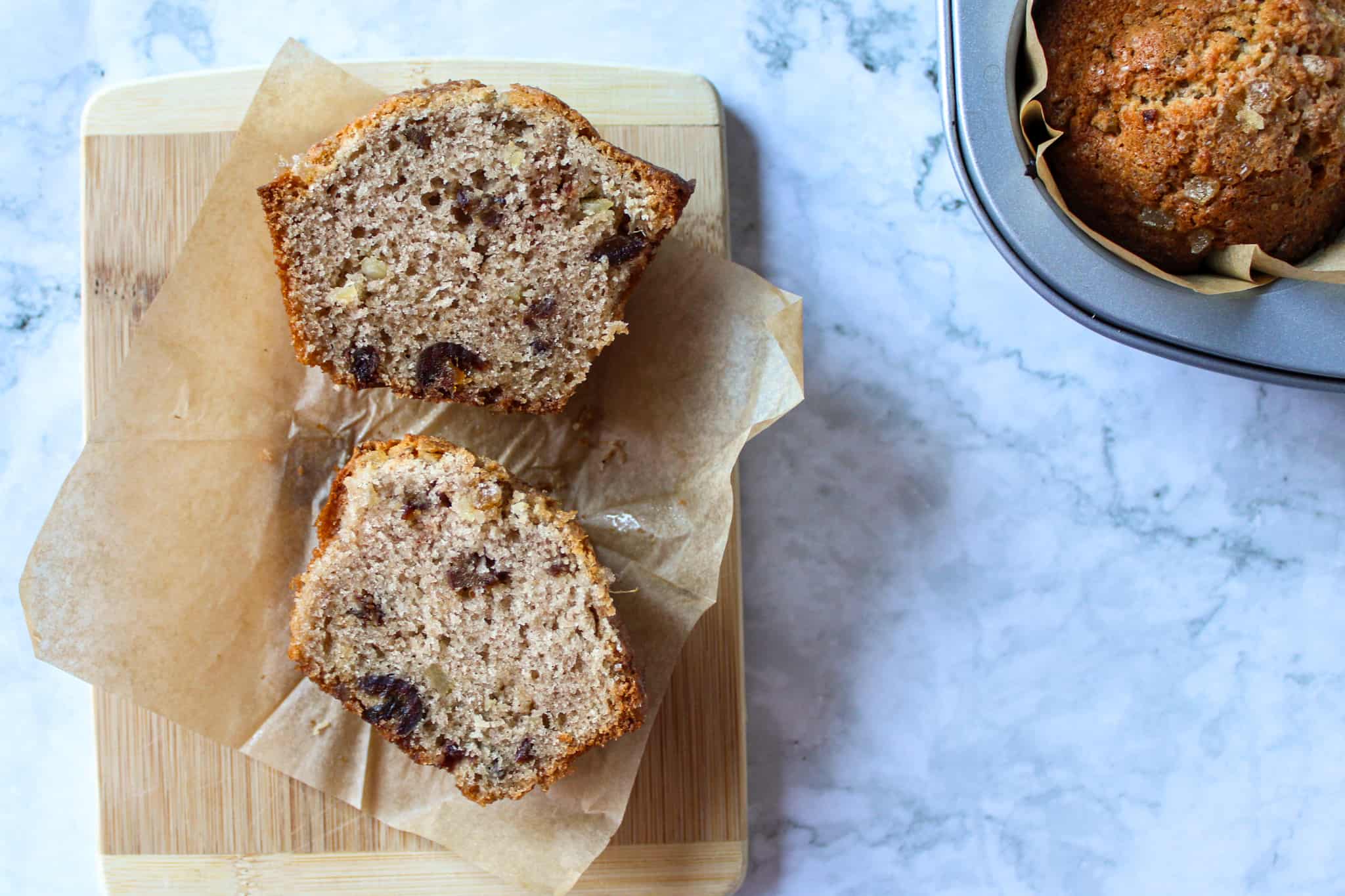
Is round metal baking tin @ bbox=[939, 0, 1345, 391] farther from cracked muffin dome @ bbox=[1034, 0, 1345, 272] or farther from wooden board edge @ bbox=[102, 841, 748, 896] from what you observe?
wooden board edge @ bbox=[102, 841, 748, 896]

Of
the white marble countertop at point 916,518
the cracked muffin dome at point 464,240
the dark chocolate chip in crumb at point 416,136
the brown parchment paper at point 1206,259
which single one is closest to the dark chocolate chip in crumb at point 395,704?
the cracked muffin dome at point 464,240

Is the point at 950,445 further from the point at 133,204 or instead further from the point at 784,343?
the point at 133,204

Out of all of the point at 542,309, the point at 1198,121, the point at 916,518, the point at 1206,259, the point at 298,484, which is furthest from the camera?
the point at 916,518

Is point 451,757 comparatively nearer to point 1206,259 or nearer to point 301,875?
point 301,875

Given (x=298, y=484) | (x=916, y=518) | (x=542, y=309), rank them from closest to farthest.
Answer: (x=542, y=309)
(x=298, y=484)
(x=916, y=518)

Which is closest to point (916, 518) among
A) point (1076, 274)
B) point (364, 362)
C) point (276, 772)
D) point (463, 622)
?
point (1076, 274)

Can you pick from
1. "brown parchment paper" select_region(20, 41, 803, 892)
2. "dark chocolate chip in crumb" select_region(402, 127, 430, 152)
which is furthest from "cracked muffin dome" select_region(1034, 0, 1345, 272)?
"dark chocolate chip in crumb" select_region(402, 127, 430, 152)
